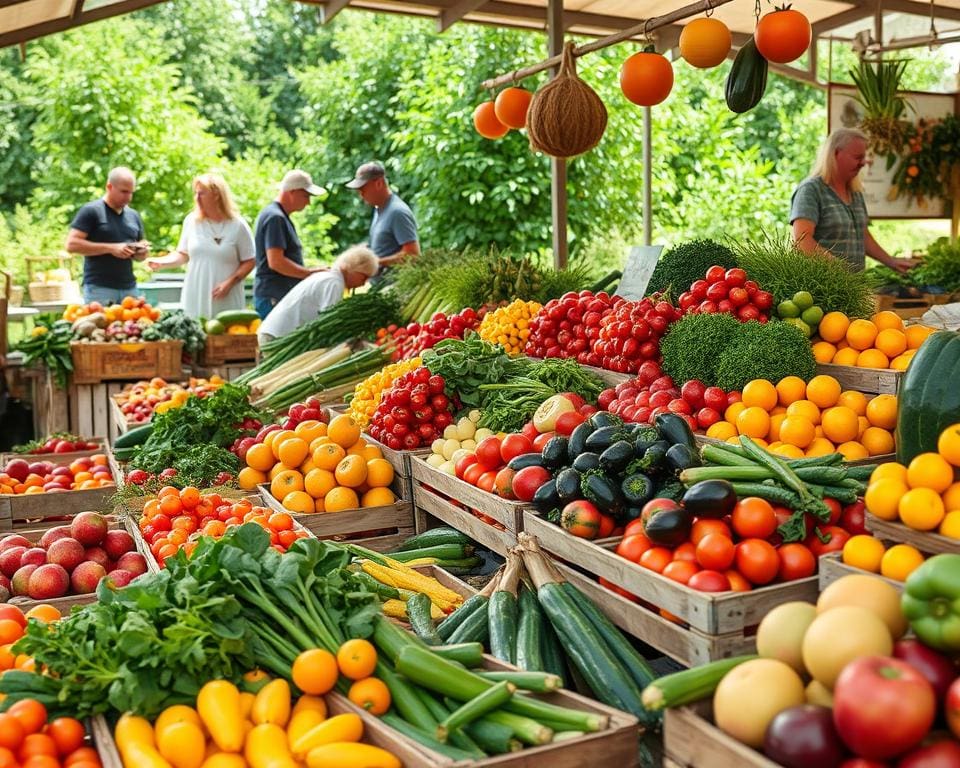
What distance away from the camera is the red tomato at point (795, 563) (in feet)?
8.18

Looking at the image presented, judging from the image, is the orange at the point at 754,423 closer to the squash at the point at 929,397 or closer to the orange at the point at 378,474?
the squash at the point at 929,397

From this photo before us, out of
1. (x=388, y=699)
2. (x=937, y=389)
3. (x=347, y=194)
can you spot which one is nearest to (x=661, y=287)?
(x=937, y=389)

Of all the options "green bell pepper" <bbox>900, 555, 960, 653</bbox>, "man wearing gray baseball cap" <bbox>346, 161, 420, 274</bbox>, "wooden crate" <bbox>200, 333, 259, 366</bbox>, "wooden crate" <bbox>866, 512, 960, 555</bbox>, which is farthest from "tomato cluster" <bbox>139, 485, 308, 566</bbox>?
"man wearing gray baseball cap" <bbox>346, 161, 420, 274</bbox>

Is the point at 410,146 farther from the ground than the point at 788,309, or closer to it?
farther from the ground

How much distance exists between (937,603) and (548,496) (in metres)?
1.45

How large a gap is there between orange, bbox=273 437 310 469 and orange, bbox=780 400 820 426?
6.30 ft

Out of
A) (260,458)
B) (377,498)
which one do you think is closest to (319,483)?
(377,498)

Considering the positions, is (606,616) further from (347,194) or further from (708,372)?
(347,194)

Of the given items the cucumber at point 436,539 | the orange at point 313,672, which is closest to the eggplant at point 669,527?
the orange at point 313,672

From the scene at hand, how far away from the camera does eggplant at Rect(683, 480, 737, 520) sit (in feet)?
8.38

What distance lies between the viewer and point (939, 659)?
168 cm

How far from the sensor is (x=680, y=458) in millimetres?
2842

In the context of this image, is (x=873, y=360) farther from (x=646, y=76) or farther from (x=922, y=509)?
(x=646, y=76)

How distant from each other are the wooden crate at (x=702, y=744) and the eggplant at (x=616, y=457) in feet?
3.53
